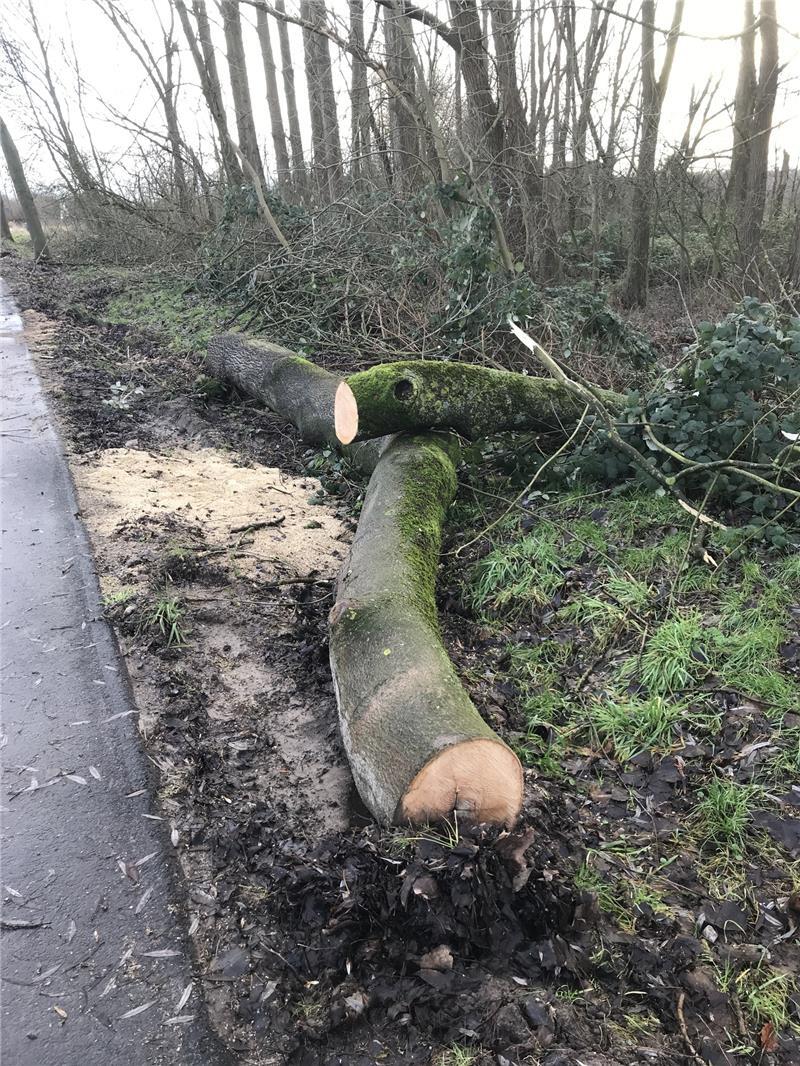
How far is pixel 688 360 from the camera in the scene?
4980 millimetres

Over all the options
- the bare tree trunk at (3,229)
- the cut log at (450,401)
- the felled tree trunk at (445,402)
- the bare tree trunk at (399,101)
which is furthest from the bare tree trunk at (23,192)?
the cut log at (450,401)

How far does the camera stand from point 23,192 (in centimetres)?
1770

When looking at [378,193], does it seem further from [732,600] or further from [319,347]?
[732,600]

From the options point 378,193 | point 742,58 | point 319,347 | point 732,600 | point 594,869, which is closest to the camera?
point 594,869

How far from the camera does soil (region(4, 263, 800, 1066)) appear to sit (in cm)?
187

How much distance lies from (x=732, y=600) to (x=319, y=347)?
6.13 meters

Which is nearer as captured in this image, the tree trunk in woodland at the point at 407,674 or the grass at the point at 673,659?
the tree trunk in woodland at the point at 407,674

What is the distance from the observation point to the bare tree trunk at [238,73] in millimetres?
15000

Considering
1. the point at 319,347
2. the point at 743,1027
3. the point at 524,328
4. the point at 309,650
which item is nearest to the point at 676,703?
the point at 743,1027

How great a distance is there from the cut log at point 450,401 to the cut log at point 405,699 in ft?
2.84

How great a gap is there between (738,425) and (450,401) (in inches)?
74.1

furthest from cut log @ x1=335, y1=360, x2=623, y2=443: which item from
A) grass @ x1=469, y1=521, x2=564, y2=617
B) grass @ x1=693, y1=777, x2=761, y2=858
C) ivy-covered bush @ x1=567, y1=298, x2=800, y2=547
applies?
grass @ x1=693, y1=777, x2=761, y2=858

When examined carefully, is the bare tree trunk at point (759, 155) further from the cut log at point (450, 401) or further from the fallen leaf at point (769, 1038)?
the fallen leaf at point (769, 1038)

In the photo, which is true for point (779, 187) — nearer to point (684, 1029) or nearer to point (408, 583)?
point (408, 583)
